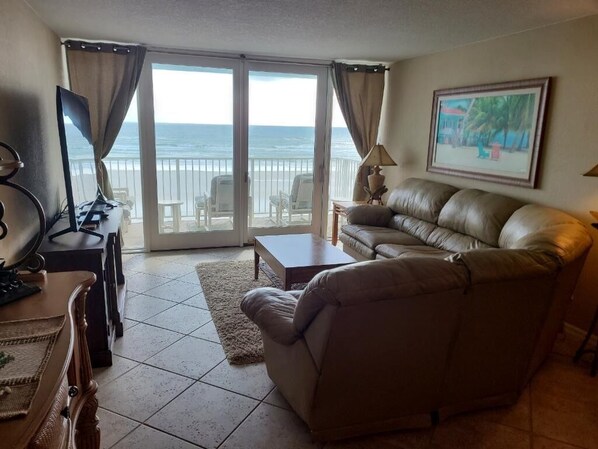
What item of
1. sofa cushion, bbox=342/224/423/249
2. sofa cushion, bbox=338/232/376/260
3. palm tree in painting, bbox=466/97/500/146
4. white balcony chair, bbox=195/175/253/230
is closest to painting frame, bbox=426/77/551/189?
palm tree in painting, bbox=466/97/500/146

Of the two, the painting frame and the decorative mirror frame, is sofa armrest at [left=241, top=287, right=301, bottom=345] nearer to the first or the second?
the decorative mirror frame

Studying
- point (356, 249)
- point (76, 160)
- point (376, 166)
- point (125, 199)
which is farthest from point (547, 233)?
point (125, 199)

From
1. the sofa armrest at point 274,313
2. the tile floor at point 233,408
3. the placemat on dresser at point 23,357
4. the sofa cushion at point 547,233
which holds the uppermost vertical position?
the sofa cushion at point 547,233

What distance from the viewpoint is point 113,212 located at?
343cm

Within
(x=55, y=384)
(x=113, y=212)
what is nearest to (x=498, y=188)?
(x=113, y=212)

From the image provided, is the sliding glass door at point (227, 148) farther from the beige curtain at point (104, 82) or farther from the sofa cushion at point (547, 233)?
the sofa cushion at point (547, 233)

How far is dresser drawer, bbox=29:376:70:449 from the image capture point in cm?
90

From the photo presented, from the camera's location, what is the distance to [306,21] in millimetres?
3299

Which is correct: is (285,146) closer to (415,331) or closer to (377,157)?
(377,157)

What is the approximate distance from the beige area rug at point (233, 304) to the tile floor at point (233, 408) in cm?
8

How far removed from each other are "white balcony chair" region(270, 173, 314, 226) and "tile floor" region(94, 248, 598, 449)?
A: 8.56 ft

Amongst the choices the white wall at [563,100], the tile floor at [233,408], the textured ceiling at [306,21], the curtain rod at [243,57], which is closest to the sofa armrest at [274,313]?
the tile floor at [233,408]

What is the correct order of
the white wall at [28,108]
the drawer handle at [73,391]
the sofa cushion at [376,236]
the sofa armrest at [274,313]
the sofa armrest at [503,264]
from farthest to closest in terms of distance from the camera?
1. the sofa cushion at [376,236]
2. the white wall at [28,108]
3. the sofa armrest at [274,313]
4. the sofa armrest at [503,264]
5. the drawer handle at [73,391]

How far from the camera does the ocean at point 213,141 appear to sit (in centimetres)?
476
